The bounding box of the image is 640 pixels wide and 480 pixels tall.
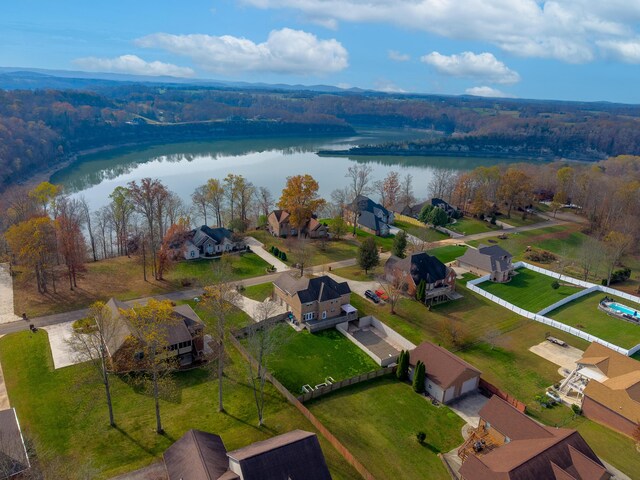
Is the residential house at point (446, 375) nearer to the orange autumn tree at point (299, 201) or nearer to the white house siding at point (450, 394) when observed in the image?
the white house siding at point (450, 394)

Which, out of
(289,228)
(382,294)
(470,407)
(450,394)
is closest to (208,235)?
(289,228)

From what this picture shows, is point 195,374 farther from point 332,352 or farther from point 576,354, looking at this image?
point 576,354

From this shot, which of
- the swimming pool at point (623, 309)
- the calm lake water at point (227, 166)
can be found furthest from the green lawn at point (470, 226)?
the calm lake water at point (227, 166)

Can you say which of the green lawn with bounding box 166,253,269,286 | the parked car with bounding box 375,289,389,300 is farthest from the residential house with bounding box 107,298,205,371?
the parked car with bounding box 375,289,389,300

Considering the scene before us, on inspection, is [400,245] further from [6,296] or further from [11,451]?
[6,296]

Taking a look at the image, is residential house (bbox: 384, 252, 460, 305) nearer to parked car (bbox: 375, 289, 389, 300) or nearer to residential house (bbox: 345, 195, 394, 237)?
parked car (bbox: 375, 289, 389, 300)

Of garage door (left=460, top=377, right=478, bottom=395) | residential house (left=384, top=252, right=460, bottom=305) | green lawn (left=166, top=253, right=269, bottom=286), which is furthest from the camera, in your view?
green lawn (left=166, top=253, right=269, bottom=286)
